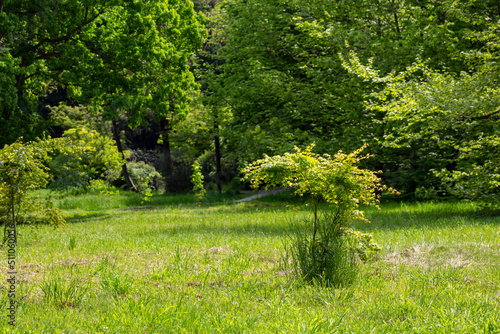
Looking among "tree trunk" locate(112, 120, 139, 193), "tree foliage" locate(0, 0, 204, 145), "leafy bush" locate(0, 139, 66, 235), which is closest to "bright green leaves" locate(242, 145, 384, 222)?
"leafy bush" locate(0, 139, 66, 235)

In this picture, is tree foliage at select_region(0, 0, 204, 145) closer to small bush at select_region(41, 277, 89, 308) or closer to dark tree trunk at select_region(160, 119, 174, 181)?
small bush at select_region(41, 277, 89, 308)

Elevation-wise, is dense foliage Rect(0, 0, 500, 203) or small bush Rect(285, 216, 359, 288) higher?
dense foliage Rect(0, 0, 500, 203)

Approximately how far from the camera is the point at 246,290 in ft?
14.8

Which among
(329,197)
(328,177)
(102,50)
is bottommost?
(329,197)

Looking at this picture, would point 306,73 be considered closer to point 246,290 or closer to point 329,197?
point 329,197

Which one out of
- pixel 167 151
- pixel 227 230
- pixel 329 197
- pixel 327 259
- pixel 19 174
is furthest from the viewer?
pixel 167 151

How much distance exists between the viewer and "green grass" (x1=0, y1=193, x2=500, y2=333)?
3.50m

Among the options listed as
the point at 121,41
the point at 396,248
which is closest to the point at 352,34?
the point at 121,41

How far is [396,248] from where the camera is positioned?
6.59m

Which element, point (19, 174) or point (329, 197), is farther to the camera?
point (19, 174)

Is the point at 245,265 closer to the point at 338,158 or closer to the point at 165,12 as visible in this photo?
the point at 338,158

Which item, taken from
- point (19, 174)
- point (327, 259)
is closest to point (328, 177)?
point (327, 259)

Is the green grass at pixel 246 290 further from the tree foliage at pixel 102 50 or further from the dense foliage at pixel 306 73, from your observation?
the tree foliage at pixel 102 50

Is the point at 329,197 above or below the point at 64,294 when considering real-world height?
above
